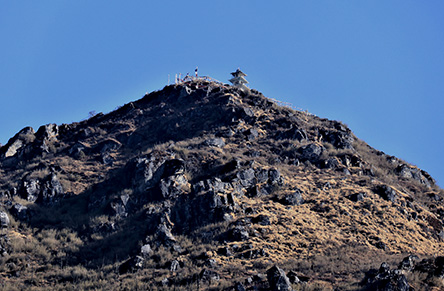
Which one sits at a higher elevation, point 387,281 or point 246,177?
point 246,177

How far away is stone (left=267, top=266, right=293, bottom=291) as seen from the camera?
91.1 ft

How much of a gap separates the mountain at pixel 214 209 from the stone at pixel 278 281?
9cm

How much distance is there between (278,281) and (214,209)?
1670 centimetres

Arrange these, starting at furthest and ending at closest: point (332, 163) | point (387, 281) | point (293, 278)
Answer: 1. point (332, 163)
2. point (293, 278)
3. point (387, 281)

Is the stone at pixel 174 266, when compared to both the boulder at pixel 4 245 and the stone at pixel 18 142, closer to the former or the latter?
the boulder at pixel 4 245

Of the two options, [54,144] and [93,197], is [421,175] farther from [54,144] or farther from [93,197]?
[54,144]

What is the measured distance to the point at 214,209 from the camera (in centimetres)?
4394

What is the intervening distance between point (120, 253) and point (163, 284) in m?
9.33

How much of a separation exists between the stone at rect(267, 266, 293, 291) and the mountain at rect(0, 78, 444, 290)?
0.09 metres

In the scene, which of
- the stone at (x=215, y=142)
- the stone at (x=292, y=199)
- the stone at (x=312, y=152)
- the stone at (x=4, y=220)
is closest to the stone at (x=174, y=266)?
the stone at (x=292, y=199)

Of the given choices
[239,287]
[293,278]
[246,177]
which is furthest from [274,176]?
[239,287]

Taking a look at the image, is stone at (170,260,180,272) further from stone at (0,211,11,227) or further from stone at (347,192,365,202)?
stone at (347,192,365,202)

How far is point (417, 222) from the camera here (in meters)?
48.9

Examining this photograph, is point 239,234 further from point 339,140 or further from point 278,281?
point 339,140
